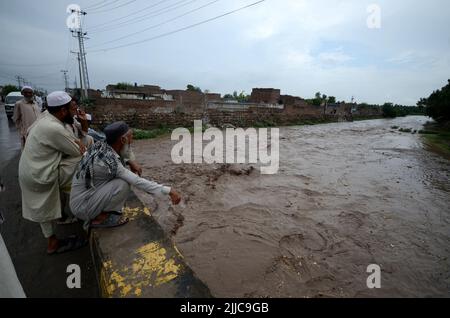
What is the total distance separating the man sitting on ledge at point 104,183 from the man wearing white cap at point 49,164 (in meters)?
0.34

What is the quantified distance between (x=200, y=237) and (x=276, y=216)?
1.50 metres

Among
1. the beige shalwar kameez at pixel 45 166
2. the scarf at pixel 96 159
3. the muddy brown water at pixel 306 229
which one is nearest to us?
the scarf at pixel 96 159

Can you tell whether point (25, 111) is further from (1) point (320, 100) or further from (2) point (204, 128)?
(1) point (320, 100)

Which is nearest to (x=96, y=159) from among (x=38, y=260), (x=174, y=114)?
(x=38, y=260)

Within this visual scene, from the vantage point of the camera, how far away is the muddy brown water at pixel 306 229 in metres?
2.76

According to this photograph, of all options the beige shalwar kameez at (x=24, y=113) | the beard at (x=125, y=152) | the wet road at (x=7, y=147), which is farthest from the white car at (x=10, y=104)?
the beard at (x=125, y=152)

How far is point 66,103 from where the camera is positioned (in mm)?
2436

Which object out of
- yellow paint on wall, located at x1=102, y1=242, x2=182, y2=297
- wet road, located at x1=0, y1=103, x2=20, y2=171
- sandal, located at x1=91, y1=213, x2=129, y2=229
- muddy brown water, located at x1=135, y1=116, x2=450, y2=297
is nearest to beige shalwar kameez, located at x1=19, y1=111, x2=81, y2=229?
sandal, located at x1=91, y1=213, x2=129, y2=229

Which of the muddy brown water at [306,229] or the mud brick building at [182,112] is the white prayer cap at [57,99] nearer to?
the muddy brown water at [306,229]

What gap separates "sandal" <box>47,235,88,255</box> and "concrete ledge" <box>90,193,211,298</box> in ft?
1.67

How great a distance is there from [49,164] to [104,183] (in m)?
0.63

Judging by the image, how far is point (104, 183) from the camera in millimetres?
2225

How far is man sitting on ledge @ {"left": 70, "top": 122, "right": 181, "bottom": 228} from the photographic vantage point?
6.99 feet
